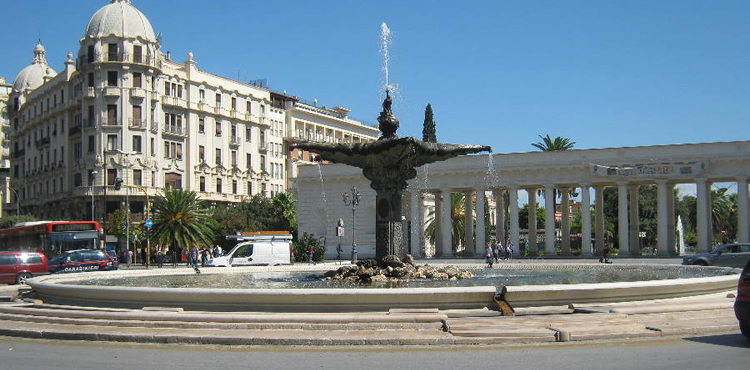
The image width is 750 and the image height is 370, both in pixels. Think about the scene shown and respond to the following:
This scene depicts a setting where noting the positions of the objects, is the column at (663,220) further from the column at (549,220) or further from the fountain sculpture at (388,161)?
the fountain sculpture at (388,161)

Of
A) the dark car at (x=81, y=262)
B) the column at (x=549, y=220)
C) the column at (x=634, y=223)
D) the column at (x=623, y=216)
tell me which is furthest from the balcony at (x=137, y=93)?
the column at (x=634, y=223)

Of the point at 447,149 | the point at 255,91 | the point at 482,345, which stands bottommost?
the point at 482,345

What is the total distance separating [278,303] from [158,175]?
6263 centimetres

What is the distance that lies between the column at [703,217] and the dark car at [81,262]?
4081 centimetres

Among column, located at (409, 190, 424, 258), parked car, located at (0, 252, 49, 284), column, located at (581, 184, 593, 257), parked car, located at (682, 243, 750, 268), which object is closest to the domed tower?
column, located at (409, 190, 424, 258)

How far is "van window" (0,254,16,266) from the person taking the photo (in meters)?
30.7

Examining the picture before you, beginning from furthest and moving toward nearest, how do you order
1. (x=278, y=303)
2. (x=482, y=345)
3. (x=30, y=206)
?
(x=30, y=206)
(x=278, y=303)
(x=482, y=345)

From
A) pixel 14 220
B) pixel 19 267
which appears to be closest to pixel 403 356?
pixel 19 267

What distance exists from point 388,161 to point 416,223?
4307 cm

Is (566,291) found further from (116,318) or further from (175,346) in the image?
(116,318)

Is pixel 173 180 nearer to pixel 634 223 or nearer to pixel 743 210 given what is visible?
pixel 634 223

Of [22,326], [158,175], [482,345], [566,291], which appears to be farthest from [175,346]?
[158,175]

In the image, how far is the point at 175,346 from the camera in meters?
11.5

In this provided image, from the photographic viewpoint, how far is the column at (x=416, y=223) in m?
61.7
